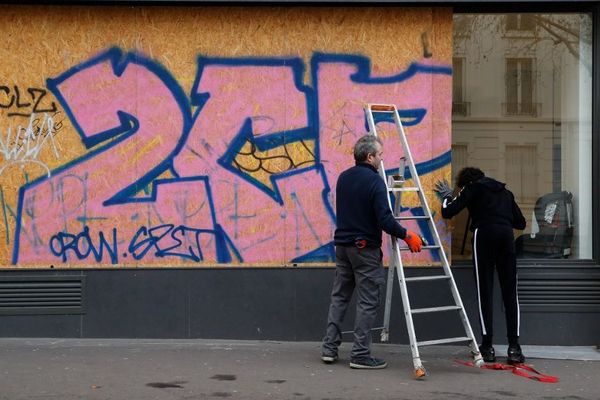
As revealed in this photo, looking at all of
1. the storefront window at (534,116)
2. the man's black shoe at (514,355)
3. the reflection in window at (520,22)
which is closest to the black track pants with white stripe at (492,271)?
the man's black shoe at (514,355)

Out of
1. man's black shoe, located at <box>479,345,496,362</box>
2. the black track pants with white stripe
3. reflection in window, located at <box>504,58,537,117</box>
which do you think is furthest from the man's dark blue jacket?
reflection in window, located at <box>504,58,537,117</box>

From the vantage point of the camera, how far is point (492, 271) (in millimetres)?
8023

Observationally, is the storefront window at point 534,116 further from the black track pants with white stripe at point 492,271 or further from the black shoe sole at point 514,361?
the black shoe sole at point 514,361

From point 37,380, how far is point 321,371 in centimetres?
224

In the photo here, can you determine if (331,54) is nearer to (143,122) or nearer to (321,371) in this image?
(143,122)

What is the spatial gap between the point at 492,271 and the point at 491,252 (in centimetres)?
18

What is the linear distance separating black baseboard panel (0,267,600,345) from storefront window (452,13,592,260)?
120 cm

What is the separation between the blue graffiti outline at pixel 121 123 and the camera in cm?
859

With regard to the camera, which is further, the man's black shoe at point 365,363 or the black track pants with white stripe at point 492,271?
the black track pants with white stripe at point 492,271

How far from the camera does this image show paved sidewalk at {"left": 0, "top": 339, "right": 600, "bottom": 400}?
665 cm

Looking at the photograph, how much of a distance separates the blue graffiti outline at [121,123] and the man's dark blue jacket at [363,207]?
1902mm

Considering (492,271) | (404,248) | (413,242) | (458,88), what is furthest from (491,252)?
(458,88)

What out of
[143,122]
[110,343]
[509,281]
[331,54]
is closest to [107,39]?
[143,122]

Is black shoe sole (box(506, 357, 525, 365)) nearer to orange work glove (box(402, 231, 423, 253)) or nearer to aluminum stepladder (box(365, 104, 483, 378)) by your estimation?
aluminum stepladder (box(365, 104, 483, 378))
